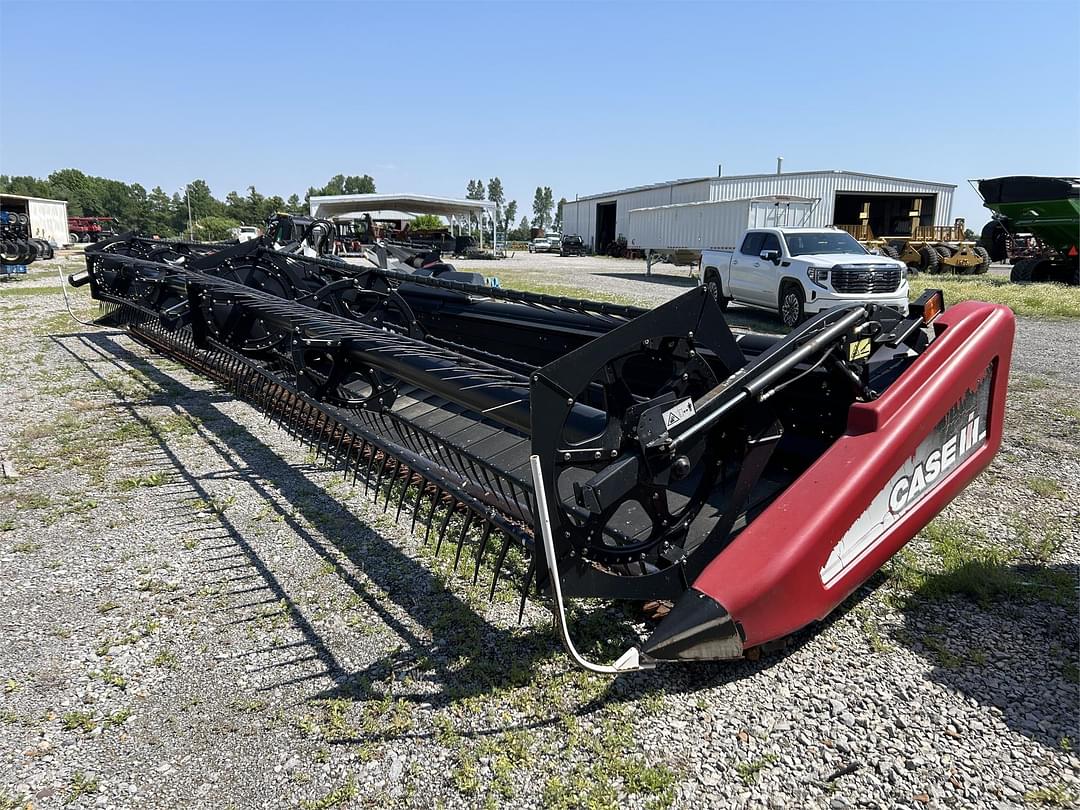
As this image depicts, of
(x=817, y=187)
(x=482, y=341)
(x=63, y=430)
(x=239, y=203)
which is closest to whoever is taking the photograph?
(x=482, y=341)

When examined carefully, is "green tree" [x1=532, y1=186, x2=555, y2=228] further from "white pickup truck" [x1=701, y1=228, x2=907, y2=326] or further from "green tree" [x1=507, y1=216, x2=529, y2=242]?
"white pickup truck" [x1=701, y1=228, x2=907, y2=326]

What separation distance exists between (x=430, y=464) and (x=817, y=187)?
35.3 metres

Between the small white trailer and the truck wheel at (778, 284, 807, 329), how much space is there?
24.0 ft

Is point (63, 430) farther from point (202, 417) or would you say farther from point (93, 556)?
point (93, 556)

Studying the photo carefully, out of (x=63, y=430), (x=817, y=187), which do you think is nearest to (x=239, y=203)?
(x=817, y=187)

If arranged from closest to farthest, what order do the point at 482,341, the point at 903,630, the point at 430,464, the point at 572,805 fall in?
the point at 572,805
the point at 903,630
the point at 430,464
the point at 482,341

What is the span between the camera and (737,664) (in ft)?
8.70

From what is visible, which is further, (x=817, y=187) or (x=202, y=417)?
(x=817, y=187)

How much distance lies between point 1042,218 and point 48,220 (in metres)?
46.5

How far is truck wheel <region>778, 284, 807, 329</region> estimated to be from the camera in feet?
37.5

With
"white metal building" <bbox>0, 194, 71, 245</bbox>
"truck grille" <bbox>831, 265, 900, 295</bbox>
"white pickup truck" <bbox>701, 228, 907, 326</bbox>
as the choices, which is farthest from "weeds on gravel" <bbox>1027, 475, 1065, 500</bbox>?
"white metal building" <bbox>0, 194, 71, 245</bbox>

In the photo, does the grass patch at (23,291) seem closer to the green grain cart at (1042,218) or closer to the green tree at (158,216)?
the green grain cart at (1042,218)

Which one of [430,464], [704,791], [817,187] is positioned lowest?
[704,791]

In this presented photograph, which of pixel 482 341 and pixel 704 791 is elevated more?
pixel 482 341
